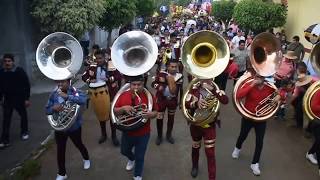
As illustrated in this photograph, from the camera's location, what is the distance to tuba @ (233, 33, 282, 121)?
6.12 m

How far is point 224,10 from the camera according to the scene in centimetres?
2995

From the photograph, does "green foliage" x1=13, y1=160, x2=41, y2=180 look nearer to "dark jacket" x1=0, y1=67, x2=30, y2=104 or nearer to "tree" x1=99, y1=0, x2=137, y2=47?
"dark jacket" x1=0, y1=67, x2=30, y2=104

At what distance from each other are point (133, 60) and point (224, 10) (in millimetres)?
25264

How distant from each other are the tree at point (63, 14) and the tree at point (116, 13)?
4698mm

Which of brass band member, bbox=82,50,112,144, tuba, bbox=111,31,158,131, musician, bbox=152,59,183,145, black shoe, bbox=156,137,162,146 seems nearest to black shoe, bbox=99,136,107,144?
brass band member, bbox=82,50,112,144

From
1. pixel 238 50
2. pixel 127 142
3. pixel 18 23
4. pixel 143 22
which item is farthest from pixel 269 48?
pixel 143 22

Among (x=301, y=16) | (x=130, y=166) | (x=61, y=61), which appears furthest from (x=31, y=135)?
(x=301, y=16)

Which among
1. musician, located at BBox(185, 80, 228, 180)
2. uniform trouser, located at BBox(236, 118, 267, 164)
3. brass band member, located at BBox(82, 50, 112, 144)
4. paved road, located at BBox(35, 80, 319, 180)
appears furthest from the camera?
brass band member, located at BBox(82, 50, 112, 144)

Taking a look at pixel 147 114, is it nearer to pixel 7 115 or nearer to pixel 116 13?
pixel 7 115

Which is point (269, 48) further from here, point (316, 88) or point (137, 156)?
point (137, 156)

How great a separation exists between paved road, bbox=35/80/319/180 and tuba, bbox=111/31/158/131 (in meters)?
1.30

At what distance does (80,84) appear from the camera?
12852 millimetres

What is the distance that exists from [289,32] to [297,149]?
12.5 metres

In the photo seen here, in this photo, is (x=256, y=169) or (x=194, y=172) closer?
(x=194, y=172)
